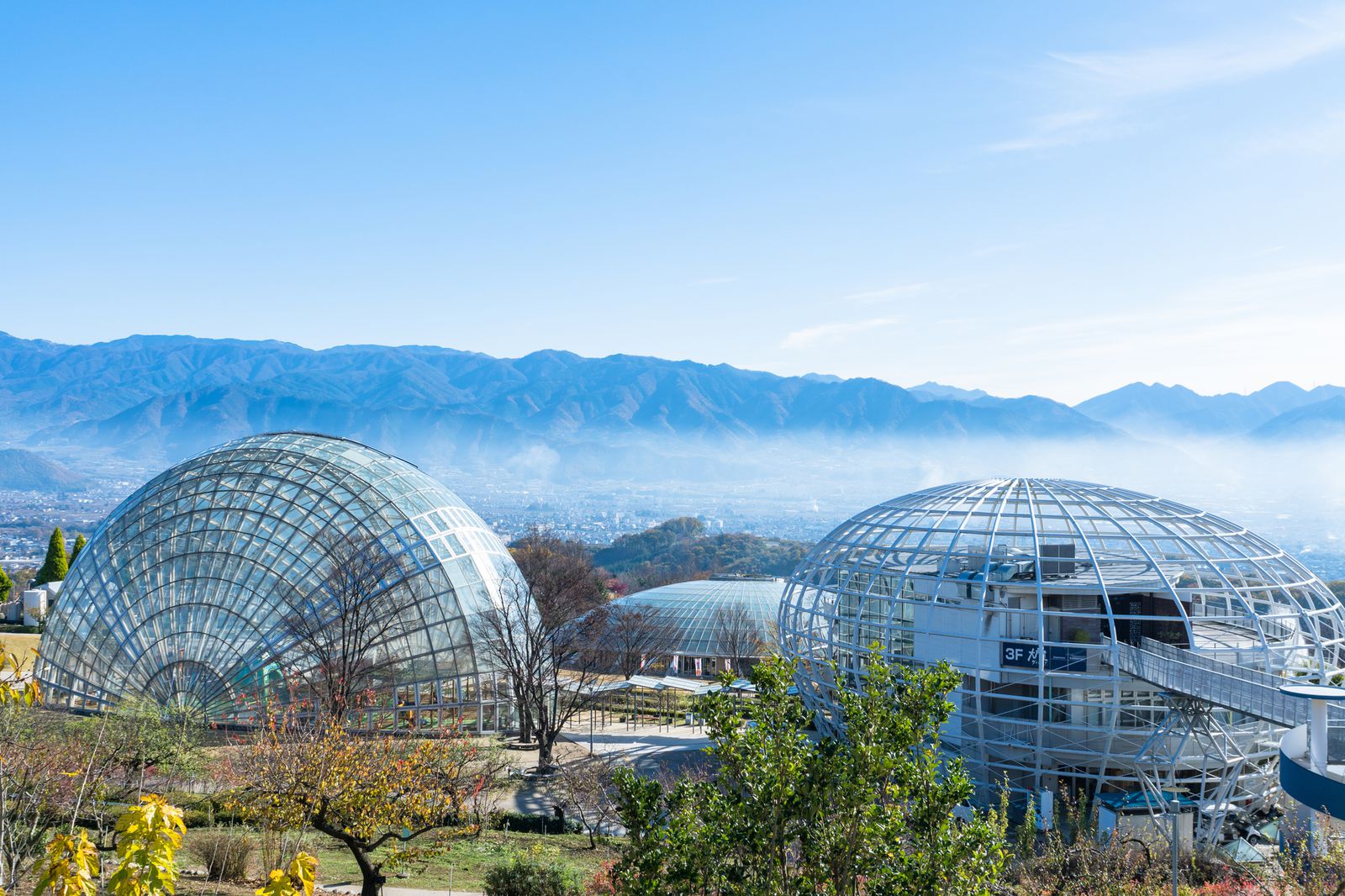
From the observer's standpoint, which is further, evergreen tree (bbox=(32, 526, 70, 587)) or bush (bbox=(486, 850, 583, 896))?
evergreen tree (bbox=(32, 526, 70, 587))

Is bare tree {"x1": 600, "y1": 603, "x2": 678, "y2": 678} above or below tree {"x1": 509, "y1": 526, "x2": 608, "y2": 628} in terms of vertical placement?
below

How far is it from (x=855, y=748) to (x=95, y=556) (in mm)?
39615

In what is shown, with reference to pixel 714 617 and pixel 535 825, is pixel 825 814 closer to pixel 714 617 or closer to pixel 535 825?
pixel 535 825

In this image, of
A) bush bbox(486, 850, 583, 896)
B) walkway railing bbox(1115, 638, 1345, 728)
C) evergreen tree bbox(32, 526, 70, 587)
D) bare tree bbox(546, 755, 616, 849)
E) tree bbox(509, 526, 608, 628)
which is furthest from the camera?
evergreen tree bbox(32, 526, 70, 587)

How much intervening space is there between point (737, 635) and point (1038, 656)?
3314 cm

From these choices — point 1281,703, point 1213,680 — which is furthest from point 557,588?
point 1281,703

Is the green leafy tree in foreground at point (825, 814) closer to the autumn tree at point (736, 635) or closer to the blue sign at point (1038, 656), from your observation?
the blue sign at point (1038, 656)

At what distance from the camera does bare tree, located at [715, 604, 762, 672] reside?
59.2m

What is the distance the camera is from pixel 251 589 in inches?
1452

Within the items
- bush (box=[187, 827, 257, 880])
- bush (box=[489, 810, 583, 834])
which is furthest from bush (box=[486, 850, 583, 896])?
bush (box=[489, 810, 583, 834])

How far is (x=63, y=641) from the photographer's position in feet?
127

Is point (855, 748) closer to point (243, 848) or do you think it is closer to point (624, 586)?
point (243, 848)

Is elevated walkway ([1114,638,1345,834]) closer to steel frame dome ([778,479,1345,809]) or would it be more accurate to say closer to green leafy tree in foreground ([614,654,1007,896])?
steel frame dome ([778,479,1345,809])

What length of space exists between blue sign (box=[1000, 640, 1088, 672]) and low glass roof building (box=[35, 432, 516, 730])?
19.6 meters
